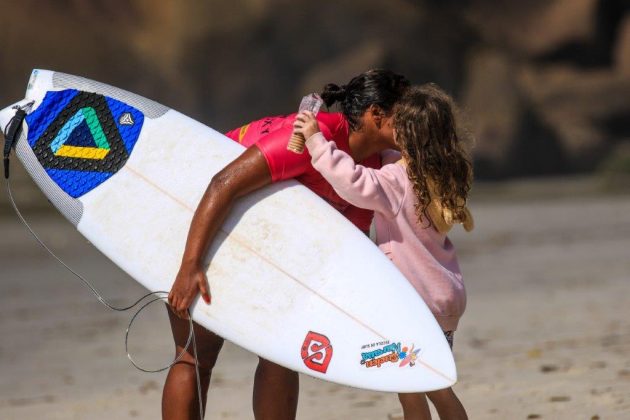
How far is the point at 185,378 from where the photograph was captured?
3.25m

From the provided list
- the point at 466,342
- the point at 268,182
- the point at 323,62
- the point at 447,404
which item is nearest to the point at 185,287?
the point at 268,182

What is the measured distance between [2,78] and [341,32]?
7.13 metres

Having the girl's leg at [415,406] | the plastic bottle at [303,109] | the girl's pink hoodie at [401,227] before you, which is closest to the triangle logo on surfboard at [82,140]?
the plastic bottle at [303,109]

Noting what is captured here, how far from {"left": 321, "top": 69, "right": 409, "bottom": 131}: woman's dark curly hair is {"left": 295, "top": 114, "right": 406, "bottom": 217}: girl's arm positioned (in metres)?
0.19

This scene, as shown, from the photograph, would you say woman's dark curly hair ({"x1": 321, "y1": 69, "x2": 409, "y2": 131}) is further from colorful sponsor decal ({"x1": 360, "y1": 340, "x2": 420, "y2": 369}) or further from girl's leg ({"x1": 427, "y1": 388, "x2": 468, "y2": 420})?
girl's leg ({"x1": 427, "y1": 388, "x2": 468, "y2": 420})

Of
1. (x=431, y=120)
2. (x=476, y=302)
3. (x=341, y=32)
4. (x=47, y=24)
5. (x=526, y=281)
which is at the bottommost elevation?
(x=431, y=120)

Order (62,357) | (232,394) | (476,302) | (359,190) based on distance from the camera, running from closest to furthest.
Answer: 1. (359,190)
2. (232,394)
3. (62,357)
4. (476,302)

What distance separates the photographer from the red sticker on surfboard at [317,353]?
10.4 feet

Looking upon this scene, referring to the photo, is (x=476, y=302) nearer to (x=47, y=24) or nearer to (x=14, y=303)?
(x=14, y=303)

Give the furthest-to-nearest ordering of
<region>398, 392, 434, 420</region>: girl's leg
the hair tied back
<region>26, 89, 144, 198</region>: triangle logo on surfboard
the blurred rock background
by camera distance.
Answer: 1. the blurred rock background
2. <region>26, 89, 144, 198</region>: triangle logo on surfboard
3. <region>398, 392, 434, 420</region>: girl's leg
4. the hair tied back

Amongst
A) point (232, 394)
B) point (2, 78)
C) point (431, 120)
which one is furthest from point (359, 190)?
point (2, 78)

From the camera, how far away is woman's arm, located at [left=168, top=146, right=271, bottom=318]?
10.1 ft

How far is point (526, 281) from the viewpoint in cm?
964

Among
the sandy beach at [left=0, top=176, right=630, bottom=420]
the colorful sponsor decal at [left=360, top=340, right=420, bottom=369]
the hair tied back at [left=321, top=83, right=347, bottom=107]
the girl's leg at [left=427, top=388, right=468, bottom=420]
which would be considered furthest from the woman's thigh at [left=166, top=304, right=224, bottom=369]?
the sandy beach at [left=0, top=176, right=630, bottom=420]
